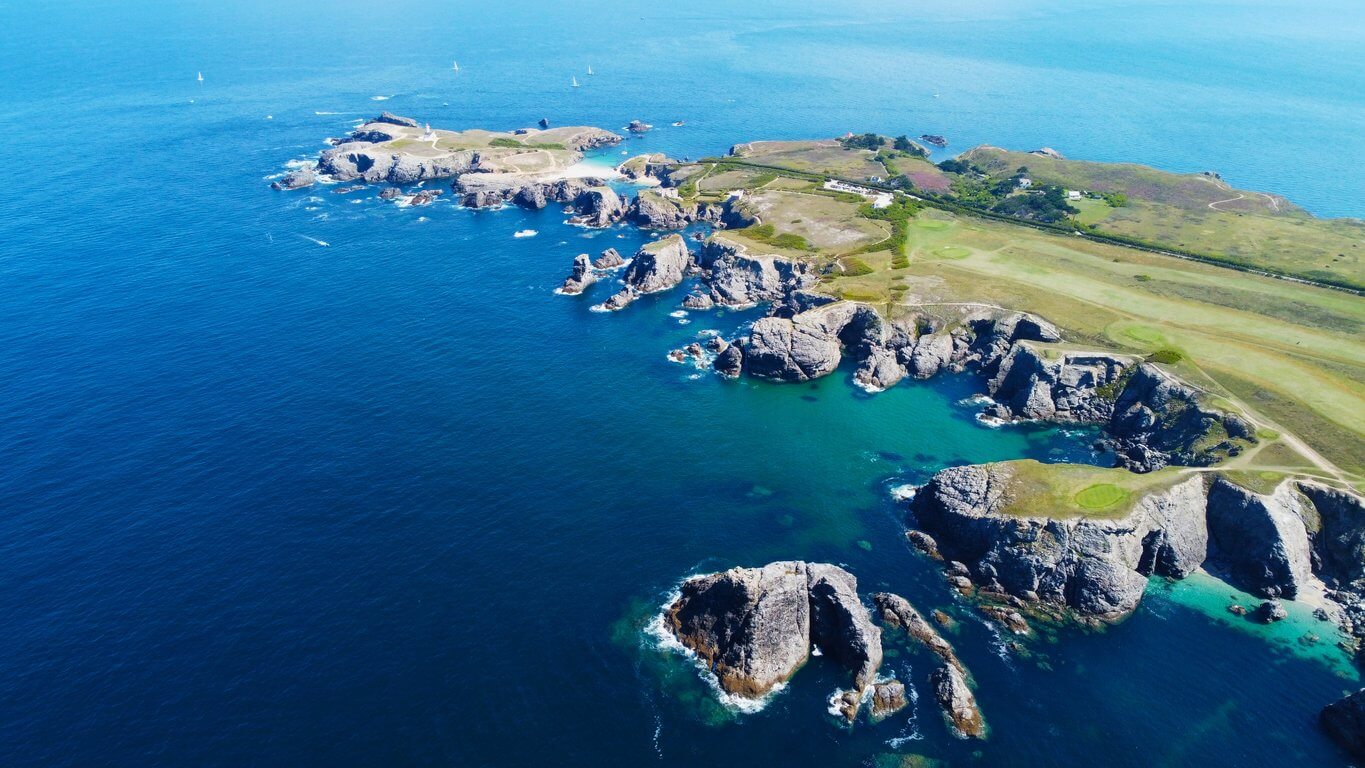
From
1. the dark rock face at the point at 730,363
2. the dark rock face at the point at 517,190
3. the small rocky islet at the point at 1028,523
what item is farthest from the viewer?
the dark rock face at the point at 517,190

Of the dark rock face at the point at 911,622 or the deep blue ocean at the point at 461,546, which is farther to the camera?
the dark rock face at the point at 911,622

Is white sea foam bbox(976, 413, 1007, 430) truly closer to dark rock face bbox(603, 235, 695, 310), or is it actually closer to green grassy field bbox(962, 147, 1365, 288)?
dark rock face bbox(603, 235, 695, 310)

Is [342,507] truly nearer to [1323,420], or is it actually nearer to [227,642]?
[227,642]

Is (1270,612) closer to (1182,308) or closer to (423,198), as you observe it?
(1182,308)

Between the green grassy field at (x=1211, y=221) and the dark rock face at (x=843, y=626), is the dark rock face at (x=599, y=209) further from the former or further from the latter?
the dark rock face at (x=843, y=626)

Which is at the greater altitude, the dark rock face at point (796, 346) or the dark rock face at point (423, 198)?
the dark rock face at point (423, 198)

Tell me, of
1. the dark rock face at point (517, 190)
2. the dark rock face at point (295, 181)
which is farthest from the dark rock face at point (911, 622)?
the dark rock face at point (295, 181)
